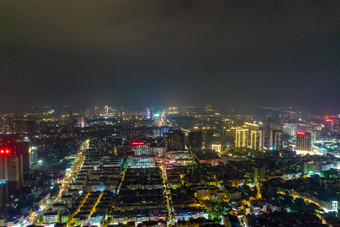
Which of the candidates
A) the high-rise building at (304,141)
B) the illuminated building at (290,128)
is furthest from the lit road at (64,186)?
the illuminated building at (290,128)

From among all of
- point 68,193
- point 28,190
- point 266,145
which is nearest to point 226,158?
point 266,145

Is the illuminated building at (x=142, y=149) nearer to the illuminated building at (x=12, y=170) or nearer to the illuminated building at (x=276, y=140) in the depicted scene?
the illuminated building at (x=12, y=170)

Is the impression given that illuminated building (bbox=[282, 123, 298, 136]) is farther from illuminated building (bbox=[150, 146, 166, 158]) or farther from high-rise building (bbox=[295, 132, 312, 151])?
illuminated building (bbox=[150, 146, 166, 158])

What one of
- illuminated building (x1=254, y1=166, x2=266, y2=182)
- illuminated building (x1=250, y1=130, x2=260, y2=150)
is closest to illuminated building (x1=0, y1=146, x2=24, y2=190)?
illuminated building (x1=254, y1=166, x2=266, y2=182)

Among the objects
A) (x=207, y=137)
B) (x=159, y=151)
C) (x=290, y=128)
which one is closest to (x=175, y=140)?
(x=159, y=151)

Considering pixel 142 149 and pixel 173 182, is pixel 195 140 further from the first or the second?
pixel 173 182

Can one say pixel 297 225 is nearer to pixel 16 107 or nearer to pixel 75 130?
pixel 75 130
